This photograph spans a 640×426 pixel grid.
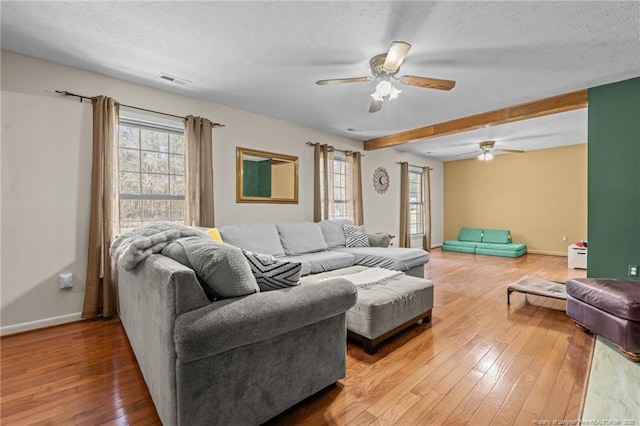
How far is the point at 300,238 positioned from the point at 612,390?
10.9 feet

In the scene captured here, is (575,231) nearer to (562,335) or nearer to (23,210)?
(562,335)

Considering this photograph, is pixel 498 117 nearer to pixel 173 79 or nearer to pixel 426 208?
pixel 426 208

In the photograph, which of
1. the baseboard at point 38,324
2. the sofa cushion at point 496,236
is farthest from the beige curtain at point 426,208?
the baseboard at point 38,324

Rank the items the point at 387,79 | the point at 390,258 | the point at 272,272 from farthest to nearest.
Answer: the point at 390,258
the point at 387,79
the point at 272,272

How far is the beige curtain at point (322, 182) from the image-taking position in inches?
205

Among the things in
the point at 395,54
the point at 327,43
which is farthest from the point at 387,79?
the point at 327,43

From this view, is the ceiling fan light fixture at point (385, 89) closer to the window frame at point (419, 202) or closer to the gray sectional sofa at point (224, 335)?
the gray sectional sofa at point (224, 335)

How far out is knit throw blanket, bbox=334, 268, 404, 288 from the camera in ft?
8.99

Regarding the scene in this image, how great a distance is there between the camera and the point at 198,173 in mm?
3705

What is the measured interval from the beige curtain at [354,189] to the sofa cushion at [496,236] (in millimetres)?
3949

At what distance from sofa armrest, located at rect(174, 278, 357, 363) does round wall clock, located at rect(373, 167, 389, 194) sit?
5113mm

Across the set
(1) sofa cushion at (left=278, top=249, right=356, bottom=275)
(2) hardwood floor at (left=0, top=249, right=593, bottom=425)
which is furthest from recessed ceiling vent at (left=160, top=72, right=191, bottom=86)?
(2) hardwood floor at (left=0, top=249, right=593, bottom=425)

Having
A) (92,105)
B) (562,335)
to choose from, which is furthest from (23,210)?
(562,335)

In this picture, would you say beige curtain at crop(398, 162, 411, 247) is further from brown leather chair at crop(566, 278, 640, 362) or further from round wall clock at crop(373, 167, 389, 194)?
brown leather chair at crop(566, 278, 640, 362)
